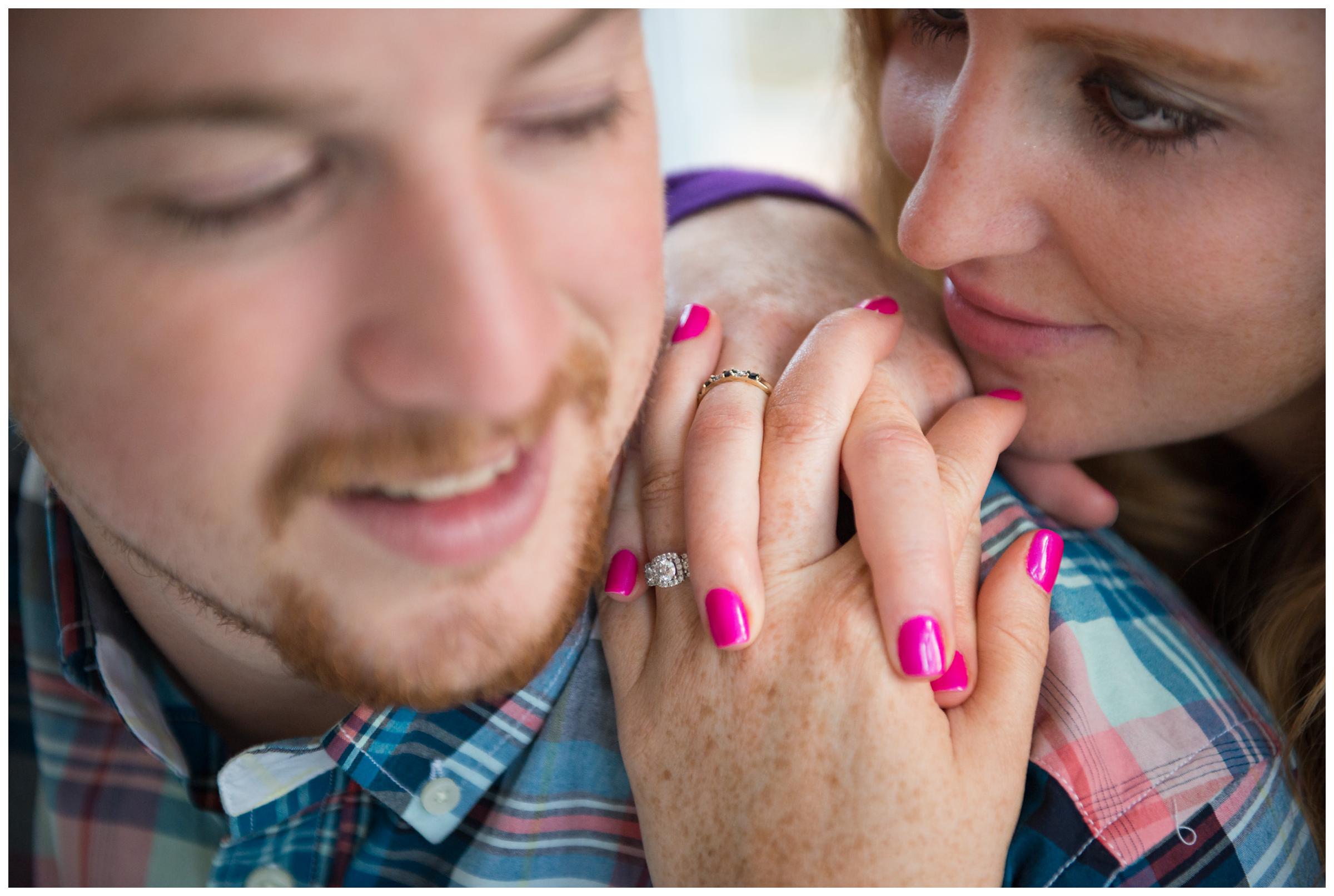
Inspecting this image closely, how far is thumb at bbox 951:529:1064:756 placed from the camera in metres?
0.85

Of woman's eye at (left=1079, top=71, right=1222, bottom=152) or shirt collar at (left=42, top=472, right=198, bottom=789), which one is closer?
woman's eye at (left=1079, top=71, right=1222, bottom=152)

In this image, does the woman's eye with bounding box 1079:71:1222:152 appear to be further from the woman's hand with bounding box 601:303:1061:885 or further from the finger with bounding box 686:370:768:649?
the finger with bounding box 686:370:768:649

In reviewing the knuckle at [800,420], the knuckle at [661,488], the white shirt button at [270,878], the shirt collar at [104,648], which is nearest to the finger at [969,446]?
the knuckle at [800,420]

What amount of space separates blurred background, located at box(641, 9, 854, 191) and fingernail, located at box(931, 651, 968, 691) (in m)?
1.68

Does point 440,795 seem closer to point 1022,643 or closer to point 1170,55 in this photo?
point 1022,643

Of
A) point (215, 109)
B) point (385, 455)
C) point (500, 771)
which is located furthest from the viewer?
point (500, 771)

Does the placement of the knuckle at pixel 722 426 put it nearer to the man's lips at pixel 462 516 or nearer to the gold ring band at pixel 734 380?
the gold ring band at pixel 734 380

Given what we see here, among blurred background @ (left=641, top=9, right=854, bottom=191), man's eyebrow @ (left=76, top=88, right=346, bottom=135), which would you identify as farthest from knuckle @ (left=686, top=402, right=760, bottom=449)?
blurred background @ (left=641, top=9, right=854, bottom=191)

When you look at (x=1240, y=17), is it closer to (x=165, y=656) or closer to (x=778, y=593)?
(x=778, y=593)

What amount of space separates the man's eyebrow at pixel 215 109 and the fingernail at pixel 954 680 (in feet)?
2.09

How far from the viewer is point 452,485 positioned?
32.4 inches

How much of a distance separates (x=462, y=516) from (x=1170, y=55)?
680 mm

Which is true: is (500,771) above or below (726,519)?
below

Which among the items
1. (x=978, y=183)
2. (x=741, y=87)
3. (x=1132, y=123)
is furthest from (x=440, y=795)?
(x=741, y=87)
